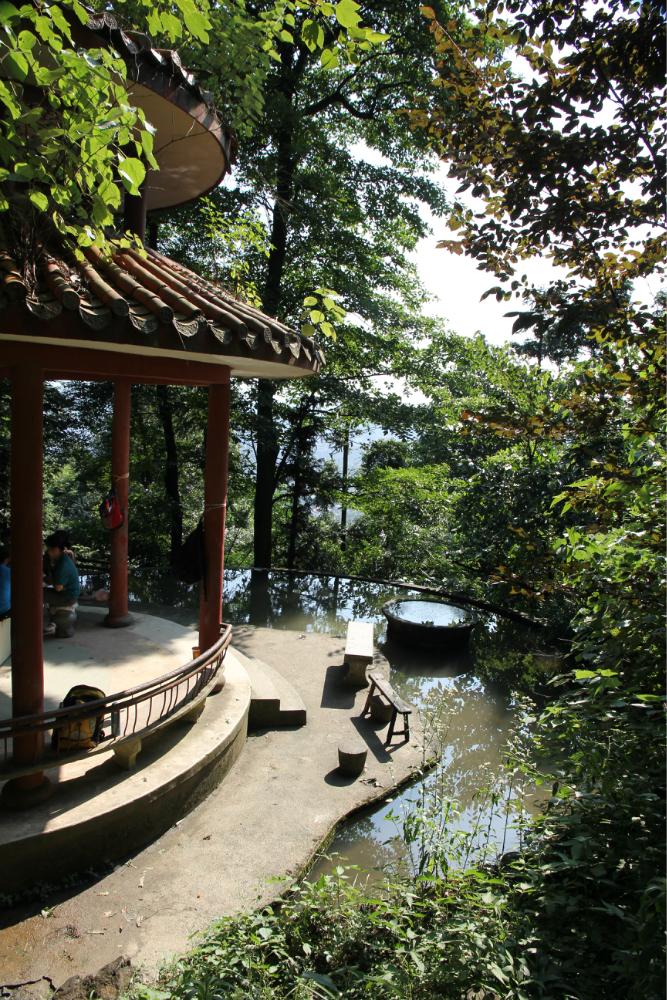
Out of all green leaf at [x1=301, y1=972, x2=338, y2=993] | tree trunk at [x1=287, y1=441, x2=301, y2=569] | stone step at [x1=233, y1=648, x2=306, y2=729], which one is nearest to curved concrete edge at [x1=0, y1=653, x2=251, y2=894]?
stone step at [x1=233, y1=648, x2=306, y2=729]

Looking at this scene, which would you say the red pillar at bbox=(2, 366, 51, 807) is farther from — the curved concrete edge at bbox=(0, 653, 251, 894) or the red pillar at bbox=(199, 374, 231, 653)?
the red pillar at bbox=(199, 374, 231, 653)

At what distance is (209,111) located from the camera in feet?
15.7

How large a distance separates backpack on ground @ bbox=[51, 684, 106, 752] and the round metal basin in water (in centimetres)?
613

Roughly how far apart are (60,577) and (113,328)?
4293 millimetres

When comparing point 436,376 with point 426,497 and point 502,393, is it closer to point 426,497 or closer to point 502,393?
point 426,497

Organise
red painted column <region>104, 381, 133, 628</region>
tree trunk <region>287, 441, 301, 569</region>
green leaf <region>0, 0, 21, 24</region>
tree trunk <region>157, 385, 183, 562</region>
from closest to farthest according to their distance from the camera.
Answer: green leaf <region>0, 0, 21, 24</region>, red painted column <region>104, 381, 133, 628</region>, tree trunk <region>157, 385, 183, 562</region>, tree trunk <region>287, 441, 301, 569</region>

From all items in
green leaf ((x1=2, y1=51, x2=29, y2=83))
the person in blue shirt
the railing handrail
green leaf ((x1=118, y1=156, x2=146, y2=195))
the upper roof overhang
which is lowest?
the railing handrail

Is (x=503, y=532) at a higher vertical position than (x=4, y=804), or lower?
higher

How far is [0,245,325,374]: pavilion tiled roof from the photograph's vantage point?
328 cm

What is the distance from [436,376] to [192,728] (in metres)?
12.7

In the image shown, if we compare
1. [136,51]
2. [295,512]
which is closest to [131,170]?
[136,51]

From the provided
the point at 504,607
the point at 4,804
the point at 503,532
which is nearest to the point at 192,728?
the point at 4,804

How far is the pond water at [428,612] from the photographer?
10445 millimetres

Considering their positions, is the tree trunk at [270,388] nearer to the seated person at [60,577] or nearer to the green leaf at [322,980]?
the seated person at [60,577]
